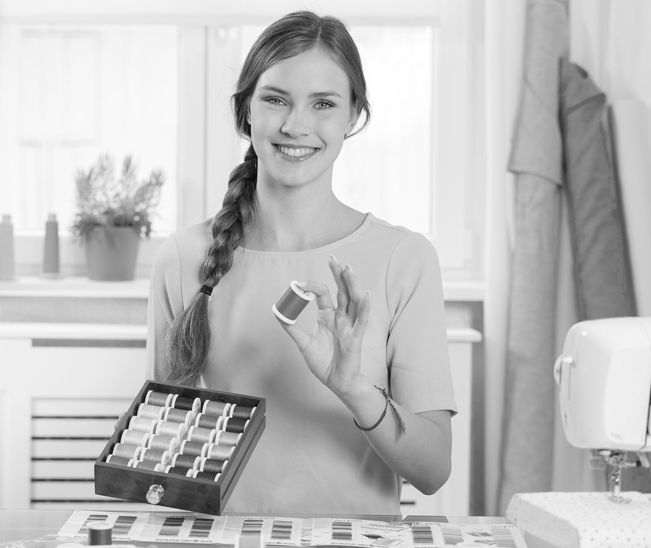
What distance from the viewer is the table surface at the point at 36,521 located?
114cm

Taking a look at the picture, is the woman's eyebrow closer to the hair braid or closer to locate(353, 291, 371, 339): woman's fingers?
the hair braid

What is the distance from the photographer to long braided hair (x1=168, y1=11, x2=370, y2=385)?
1385mm

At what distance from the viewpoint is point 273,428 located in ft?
4.57

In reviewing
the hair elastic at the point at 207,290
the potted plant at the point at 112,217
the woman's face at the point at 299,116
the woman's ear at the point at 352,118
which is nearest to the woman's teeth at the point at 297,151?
the woman's face at the point at 299,116

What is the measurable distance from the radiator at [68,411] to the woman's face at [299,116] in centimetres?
103

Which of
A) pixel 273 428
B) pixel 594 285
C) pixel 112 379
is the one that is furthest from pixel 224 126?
pixel 273 428

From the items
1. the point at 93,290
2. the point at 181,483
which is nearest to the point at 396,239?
the point at 181,483

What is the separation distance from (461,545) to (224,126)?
1.71 meters

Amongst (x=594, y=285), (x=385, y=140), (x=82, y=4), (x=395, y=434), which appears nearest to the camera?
(x=395, y=434)

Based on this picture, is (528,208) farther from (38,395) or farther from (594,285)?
(38,395)

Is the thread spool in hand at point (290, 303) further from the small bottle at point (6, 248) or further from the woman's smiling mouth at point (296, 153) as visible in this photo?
the small bottle at point (6, 248)

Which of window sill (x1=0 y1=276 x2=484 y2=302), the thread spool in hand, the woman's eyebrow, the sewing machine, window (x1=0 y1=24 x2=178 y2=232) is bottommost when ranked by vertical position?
the sewing machine

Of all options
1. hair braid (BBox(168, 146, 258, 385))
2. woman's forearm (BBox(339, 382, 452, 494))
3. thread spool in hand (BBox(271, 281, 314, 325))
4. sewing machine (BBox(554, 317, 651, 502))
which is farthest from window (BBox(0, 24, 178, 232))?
sewing machine (BBox(554, 317, 651, 502))

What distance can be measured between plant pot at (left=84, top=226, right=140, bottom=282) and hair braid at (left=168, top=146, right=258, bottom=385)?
1.02m
